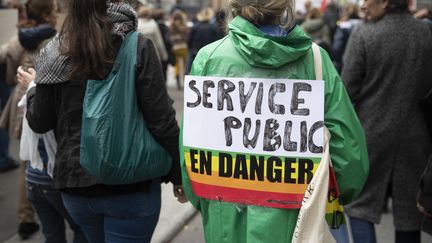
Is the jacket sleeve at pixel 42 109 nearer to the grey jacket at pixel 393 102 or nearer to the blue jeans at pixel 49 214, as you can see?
the blue jeans at pixel 49 214

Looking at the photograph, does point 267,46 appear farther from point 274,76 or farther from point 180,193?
point 180,193

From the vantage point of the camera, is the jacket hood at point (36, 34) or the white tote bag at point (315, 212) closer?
the white tote bag at point (315, 212)

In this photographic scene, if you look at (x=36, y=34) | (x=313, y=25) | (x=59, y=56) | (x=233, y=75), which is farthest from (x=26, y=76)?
(x=313, y=25)

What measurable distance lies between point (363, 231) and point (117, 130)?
1.88 meters

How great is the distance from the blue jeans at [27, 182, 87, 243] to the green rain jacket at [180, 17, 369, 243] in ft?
5.16

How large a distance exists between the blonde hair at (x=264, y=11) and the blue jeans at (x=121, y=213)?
0.96 m

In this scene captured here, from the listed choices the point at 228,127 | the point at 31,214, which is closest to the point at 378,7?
the point at 228,127

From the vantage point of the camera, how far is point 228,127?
241 cm

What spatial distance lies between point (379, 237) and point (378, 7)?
6.80 ft

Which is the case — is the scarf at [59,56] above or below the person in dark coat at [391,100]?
above

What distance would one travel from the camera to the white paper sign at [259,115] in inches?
91.1

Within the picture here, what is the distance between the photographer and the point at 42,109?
9.47 ft

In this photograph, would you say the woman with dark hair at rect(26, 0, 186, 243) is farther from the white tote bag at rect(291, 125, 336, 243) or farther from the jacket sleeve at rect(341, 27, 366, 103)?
the jacket sleeve at rect(341, 27, 366, 103)

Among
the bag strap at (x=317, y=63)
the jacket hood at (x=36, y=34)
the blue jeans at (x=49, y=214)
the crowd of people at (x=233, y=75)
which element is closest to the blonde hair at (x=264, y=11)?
the crowd of people at (x=233, y=75)
